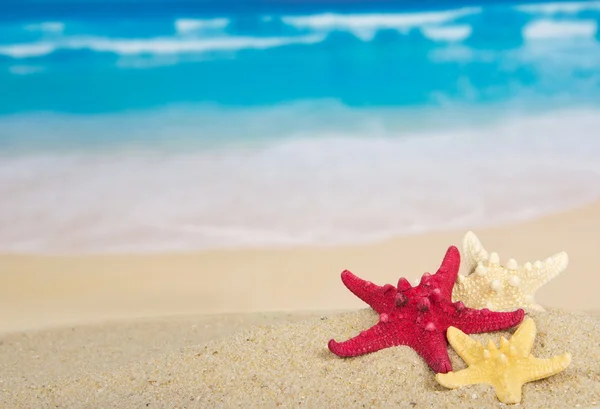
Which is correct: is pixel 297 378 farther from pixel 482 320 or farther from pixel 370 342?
pixel 482 320

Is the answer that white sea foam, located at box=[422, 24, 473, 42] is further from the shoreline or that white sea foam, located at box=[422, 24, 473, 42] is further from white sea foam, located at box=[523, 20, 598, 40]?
the shoreline

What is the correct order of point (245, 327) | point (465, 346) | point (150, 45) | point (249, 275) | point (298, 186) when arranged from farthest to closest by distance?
point (150, 45)
point (298, 186)
point (249, 275)
point (245, 327)
point (465, 346)

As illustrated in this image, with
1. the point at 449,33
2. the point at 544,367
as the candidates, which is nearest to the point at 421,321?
the point at 544,367

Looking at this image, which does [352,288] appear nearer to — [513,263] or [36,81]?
[513,263]

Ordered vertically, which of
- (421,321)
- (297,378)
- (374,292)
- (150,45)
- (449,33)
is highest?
(449,33)

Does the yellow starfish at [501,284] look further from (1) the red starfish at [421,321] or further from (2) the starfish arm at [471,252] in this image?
(1) the red starfish at [421,321]

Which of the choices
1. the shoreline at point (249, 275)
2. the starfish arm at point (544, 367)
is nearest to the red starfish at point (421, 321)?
the starfish arm at point (544, 367)

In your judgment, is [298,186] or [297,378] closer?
[297,378]
